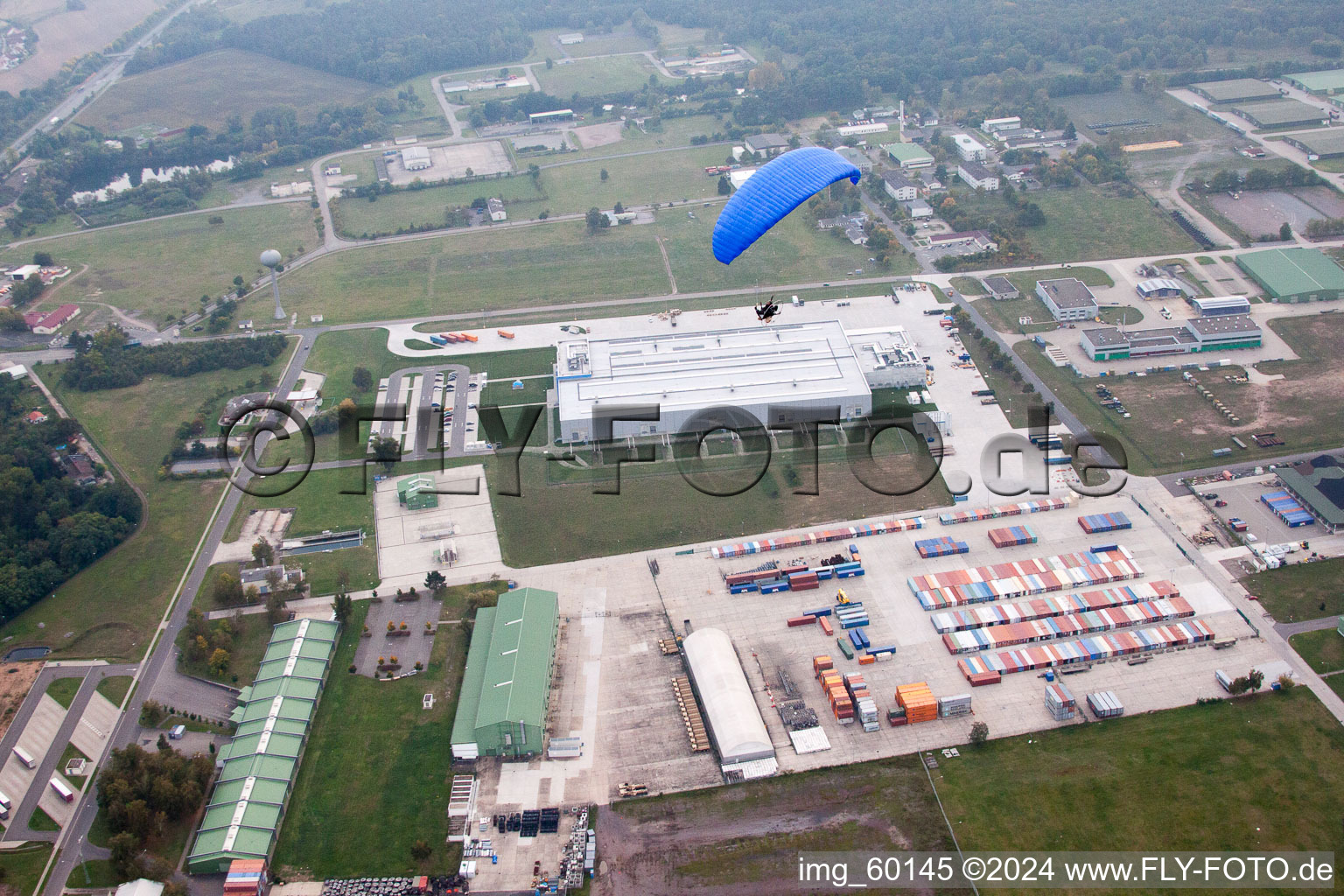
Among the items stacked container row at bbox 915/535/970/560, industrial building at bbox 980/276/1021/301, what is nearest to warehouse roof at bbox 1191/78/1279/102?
industrial building at bbox 980/276/1021/301

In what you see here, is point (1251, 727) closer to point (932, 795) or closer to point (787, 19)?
point (932, 795)

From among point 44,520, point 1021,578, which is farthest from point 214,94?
point 1021,578

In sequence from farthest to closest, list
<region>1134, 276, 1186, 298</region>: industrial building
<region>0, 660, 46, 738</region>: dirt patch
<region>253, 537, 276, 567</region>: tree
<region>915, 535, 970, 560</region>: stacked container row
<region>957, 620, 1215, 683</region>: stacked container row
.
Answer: <region>1134, 276, 1186, 298</region>: industrial building, <region>253, 537, 276, 567</region>: tree, <region>915, 535, 970, 560</region>: stacked container row, <region>957, 620, 1215, 683</region>: stacked container row, <region>0, 660, 46, 738</region>: dirt patch

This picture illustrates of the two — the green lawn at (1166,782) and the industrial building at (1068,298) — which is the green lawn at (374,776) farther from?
the industrial building at (1068,298)

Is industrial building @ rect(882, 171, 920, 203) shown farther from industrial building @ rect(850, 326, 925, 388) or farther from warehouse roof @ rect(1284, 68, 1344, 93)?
warehouse roof @ rect(1284, 68, 1344, 93)

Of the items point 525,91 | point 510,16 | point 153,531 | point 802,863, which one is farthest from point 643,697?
point 510,16

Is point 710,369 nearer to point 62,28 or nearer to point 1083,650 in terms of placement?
point 1083,650

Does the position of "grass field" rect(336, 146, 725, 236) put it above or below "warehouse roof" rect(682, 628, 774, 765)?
above

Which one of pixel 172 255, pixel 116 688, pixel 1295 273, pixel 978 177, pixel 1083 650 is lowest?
pixel 1083 650
